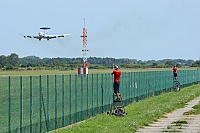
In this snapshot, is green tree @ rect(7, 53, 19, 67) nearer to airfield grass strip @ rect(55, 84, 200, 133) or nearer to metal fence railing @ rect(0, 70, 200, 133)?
metal fence railing @ rect(0, 70, 200, 133)

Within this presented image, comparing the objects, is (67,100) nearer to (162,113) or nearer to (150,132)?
(150,132)

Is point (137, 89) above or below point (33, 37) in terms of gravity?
below

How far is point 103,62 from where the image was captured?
110m

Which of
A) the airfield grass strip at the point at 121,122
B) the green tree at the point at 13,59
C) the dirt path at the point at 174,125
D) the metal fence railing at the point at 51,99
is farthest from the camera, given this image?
the green tree at the point at 13,59

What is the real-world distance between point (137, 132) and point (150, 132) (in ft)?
1.45

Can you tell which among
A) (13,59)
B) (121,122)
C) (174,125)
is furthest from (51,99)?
(13,59)

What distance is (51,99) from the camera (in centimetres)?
2094

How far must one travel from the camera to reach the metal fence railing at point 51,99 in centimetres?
1711

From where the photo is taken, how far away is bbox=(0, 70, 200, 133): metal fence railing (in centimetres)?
1711

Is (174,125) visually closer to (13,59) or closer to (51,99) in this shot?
(51,99)

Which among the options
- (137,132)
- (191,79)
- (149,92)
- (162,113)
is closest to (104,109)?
(162,113)

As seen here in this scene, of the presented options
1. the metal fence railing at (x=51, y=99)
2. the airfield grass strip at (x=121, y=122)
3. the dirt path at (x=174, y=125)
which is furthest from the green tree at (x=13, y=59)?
the dirt path at (x=174, y=125)

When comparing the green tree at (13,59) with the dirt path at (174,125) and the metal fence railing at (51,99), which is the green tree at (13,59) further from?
the dirt path at (174,125)

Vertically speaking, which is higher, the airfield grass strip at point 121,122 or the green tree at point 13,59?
the green tree at point 13,59
